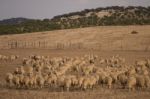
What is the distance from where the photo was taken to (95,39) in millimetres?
77062

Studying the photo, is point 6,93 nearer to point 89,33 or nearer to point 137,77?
point 137,77

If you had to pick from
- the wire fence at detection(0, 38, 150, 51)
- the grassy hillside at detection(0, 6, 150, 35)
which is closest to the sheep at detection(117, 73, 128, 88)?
the wire fence at detection(0, 38, 150, 51)

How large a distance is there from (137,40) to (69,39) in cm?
1339

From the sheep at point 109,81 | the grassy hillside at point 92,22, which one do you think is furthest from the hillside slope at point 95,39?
the sheep at point 109,81

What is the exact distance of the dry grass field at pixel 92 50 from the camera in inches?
920

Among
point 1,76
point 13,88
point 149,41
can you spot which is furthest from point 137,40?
point 13,88

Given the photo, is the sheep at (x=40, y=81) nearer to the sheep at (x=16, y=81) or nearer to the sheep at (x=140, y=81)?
the sheep at (x=16, y=81)

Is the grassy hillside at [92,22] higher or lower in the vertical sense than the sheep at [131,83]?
lower

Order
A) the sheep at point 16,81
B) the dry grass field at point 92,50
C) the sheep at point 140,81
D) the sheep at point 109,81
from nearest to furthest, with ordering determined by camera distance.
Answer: the dry grass field at point 92,50, the sheep at point 140,81, the sheep at point 109,81, the sheep at point 16,81

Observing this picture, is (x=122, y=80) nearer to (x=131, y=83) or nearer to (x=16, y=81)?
(x=131, y=83)

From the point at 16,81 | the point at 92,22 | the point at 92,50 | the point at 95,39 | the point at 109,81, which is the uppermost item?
the point at 16,81

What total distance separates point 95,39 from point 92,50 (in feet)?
54.9

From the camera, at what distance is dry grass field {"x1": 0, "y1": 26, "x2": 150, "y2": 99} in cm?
2337

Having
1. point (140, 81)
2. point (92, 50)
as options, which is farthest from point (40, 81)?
point (92, 50)
